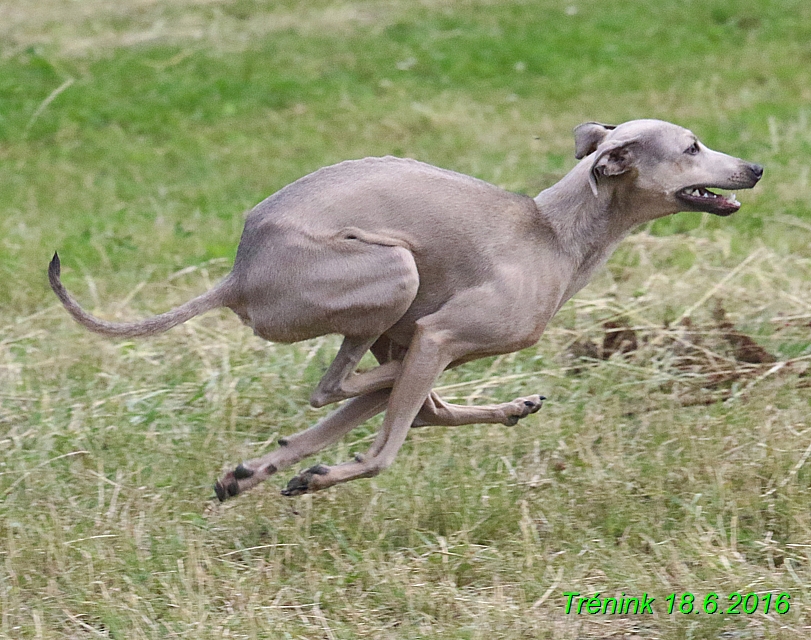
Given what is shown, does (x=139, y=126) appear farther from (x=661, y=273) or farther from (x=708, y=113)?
(x=661, y=273)

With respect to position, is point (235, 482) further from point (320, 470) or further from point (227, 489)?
point (320, 470)

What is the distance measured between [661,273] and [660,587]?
3.11m

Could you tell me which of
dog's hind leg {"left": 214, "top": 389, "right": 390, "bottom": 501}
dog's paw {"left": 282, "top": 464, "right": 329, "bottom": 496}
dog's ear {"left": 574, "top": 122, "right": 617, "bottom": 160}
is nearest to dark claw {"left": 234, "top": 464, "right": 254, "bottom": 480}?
dog's hind leg {"left": 214, "top": 389, "right": 390, "bottom": 501}

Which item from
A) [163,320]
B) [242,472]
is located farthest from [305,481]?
[163,320]

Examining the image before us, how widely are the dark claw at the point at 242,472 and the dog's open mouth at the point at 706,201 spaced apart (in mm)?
1858

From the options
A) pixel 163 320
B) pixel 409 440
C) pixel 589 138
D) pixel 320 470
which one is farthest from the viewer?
pixel 409 440

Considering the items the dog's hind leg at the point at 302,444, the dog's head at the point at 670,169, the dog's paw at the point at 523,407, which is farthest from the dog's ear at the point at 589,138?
the dog's hind leg at the point at 302,444

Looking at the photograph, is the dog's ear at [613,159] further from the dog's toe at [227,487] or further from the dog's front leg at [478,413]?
the dog's toe at [227,487]

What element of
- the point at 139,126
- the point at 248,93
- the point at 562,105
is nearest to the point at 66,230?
the point at 139,126

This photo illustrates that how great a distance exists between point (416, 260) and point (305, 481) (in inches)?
34.4

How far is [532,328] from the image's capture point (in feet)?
15.1

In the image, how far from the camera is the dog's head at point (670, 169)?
4.68 meters

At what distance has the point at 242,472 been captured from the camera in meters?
4.68

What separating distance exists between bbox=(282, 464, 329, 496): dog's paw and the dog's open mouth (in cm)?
164
